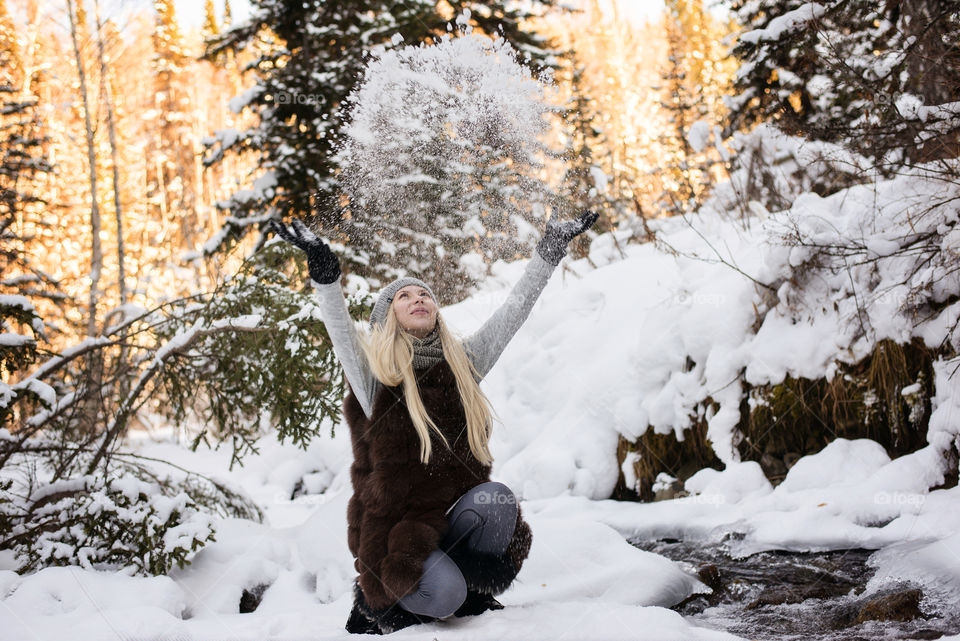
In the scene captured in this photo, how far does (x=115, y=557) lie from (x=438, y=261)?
558 cm

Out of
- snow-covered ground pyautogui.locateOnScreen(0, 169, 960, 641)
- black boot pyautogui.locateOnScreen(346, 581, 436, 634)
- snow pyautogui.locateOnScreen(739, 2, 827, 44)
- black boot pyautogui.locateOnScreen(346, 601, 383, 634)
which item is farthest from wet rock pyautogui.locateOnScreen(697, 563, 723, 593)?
snow pyautogui.locateOnScreen(739, 2, 827, 44)

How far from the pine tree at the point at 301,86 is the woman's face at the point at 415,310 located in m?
5.53

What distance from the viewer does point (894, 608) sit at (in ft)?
8.64

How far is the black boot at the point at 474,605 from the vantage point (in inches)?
102

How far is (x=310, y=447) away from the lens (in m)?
8.55

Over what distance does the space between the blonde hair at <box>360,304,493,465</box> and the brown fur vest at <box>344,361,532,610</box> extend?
37 mm

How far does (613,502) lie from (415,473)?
11.3ft

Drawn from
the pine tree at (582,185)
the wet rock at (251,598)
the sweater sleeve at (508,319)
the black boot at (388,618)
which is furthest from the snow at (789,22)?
the wet rock at (251,598)

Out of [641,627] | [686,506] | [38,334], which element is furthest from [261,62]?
[641,627]

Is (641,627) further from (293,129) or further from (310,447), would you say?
(293,129)

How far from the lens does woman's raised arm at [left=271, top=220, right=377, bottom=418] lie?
8.11 ft

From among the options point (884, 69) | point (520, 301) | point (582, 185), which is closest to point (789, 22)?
point (884, 69)
